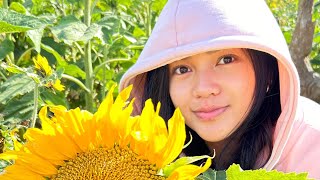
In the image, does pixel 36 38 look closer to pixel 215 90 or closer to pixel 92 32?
pixel 92 32

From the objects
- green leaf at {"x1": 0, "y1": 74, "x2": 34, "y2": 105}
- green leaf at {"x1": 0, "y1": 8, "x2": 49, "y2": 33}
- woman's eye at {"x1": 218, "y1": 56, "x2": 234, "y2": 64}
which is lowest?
green leaf at {"x1": 0, "y1": 74, "x2": 34, "y2": 105}

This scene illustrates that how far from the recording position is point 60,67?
1727mm

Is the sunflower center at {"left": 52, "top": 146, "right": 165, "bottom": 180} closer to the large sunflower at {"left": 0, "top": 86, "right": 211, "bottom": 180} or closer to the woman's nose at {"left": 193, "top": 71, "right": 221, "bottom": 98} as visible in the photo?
the large sunflower at {"left": 0, "top": 86, "right": 211, "bottom": 180}

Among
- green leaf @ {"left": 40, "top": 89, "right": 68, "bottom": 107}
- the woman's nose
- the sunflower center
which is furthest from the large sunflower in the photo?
green leaf @ {"left": 40, "top": 89, "right": 68, "bottom": 107}

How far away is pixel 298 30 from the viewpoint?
2.46 m

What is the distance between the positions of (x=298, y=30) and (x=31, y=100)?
1.12 metres

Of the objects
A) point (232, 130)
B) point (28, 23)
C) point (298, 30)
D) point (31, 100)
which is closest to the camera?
point (28, 23)

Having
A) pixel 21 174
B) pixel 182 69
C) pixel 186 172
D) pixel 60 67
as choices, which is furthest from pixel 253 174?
pixel 60 67

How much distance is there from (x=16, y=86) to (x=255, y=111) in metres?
0.59

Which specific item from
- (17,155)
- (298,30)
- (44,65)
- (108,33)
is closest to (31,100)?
(108,33)

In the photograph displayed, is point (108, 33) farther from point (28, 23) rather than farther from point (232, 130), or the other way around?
point (28, 23)

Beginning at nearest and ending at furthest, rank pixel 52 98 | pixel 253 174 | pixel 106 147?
1. pixel 253 174
2. pixel 106 147
3. pixel 52 98

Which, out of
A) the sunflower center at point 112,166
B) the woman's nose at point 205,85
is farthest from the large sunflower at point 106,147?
the woman's nose at point 205,85

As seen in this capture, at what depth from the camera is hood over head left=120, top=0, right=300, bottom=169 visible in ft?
3.88
